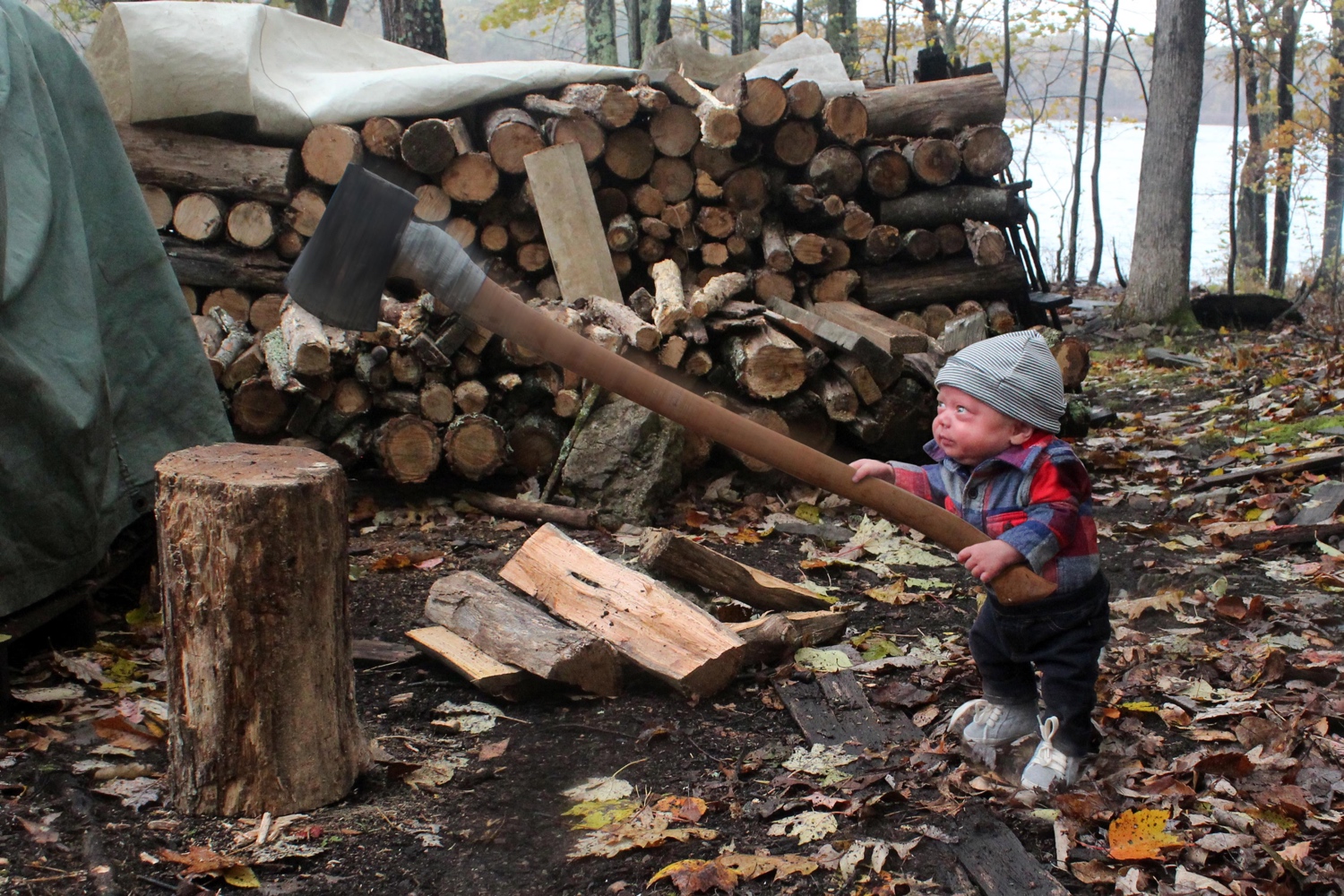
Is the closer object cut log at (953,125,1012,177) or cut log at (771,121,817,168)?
cut log at (771,121,817,168)

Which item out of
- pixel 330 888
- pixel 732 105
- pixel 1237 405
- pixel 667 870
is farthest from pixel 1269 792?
pixel 1237 405

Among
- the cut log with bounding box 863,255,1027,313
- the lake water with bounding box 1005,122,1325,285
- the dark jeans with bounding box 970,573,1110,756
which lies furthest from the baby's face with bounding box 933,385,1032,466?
the lake water with bounding box 1005,122,1325,285

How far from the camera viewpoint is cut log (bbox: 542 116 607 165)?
631cm

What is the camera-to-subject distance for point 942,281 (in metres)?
7.03

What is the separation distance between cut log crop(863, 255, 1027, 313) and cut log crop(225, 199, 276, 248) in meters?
3.95

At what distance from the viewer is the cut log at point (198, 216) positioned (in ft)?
19.4

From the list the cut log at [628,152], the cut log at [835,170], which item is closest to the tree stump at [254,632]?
the cut log at [628,152]

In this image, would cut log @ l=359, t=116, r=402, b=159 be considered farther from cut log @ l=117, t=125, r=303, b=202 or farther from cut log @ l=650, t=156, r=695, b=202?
cut log @ l=650, t=156, r=695, b=202

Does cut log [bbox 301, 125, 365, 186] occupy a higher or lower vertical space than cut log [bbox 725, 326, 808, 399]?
higher

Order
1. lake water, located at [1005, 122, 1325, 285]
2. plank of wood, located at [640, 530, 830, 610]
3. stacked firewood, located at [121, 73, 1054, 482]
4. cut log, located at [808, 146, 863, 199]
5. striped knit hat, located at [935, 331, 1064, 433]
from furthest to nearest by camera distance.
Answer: lake water, located at [1005, 122, 1325, 285] → cut log, located at [808, 146, 863, 199] → stacked firewood, located at [121, 73, 1054, 482] → plank of wood, located at [640, 530, 830, 610] → striped knit hat, located at [935, 331, 1064, 433]

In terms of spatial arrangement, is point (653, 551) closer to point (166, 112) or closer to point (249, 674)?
point (249, 674)

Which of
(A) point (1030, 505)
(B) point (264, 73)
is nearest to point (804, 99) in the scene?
(B) point (264, 73)

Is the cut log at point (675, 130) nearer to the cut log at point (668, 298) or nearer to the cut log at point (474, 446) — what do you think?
the cut log at point (668, 298)

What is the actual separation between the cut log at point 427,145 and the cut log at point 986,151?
11.7 feet
